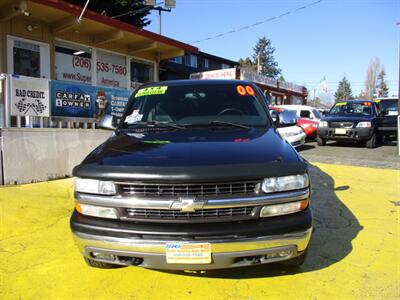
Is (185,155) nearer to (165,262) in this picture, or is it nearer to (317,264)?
(165,262)

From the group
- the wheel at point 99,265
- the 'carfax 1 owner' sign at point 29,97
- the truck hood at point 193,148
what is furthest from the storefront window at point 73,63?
the wheel at point 99,265

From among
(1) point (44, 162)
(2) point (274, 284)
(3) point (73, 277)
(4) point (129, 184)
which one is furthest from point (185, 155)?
(1) point (44, 162)

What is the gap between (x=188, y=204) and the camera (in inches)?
101

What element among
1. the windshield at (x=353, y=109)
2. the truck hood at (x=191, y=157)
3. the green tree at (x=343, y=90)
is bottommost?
the truck hood at (x=191, y=157)

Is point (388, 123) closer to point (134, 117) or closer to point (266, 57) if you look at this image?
point (134, 117)

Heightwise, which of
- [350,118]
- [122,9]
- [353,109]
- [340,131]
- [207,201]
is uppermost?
[122,9]

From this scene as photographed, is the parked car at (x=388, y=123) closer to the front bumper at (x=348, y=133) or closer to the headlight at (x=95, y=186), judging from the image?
the front bumper at (x=348, y=133)

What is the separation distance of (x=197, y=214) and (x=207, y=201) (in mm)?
120

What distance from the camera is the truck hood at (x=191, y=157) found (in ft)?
8.59

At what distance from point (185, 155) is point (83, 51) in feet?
32.8

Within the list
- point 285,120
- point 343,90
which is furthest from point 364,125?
point 343,90

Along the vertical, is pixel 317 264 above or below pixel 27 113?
below

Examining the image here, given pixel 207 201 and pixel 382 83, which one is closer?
pixel 207 201

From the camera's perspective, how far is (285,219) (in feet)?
8.87
